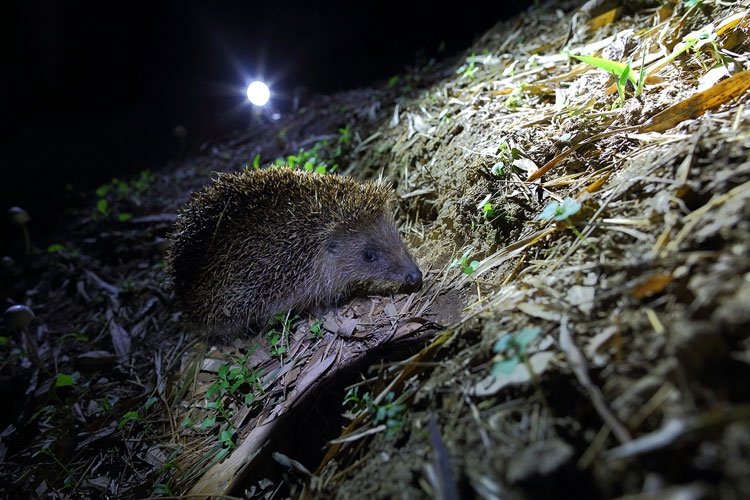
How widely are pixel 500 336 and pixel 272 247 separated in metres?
2.73

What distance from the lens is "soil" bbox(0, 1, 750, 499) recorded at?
1158mm

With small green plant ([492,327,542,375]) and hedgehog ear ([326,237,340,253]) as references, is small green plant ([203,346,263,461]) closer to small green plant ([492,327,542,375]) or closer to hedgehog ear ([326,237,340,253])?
hedgehog ear ([326,237,340,253])

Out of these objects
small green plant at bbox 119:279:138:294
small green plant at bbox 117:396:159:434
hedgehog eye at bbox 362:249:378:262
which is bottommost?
small green plant at bbox 117:396:159:434

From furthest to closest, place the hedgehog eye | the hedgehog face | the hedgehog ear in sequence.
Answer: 1. the hedgehog ear
2. the hedgehog eye
3. the hedgehog face

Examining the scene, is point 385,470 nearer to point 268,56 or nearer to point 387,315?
point 387,315

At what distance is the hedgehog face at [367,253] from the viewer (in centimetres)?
372

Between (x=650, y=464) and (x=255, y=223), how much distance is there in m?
3.55

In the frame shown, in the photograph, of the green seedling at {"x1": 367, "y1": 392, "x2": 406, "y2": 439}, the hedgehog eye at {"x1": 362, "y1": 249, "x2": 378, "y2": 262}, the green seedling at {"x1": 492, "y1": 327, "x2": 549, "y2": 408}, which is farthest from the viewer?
the hedgehog eye at {"x1": 362, "y1": 249, "x2": 378, "y2": 262}

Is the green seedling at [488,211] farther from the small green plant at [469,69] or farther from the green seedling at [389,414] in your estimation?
the small green plant at [469,69]

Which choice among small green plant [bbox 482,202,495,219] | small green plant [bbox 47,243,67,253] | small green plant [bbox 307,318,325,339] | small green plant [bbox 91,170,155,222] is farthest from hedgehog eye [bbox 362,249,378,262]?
small green plant [bbox 47,243,67,253]

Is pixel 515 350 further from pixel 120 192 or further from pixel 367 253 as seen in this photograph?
pixel 120 192

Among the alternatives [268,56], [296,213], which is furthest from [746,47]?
[268,56]

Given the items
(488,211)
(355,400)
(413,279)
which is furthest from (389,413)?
(488,211)

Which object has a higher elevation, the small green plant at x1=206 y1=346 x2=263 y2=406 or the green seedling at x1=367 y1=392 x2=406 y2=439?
the small green plant at x1=206 y1=346 x2=263 y2=406
